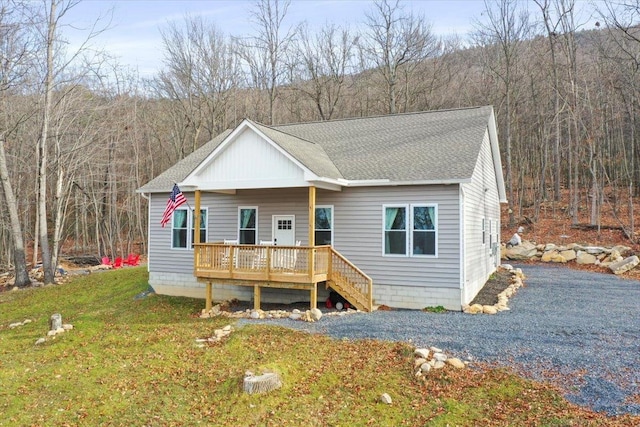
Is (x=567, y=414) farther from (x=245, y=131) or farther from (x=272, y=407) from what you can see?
(x=245, y=131)

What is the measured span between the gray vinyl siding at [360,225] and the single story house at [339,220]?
0.03 metres

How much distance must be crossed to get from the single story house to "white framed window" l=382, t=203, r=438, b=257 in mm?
27

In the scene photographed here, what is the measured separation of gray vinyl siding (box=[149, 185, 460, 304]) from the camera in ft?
37.1

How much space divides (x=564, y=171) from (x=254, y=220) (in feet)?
91.6

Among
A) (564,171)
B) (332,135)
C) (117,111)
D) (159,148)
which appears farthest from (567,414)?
(159,148)

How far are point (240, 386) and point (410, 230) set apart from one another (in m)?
6.65

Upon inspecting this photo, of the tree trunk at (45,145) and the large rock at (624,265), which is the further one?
the tree trunk at (45,145)

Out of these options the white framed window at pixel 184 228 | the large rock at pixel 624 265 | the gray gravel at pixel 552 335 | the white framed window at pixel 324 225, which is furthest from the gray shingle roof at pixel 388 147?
the large rock at pixel 624 265

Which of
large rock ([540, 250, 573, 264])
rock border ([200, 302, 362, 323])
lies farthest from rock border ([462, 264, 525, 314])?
large rock ([540, 250, 573, 264])

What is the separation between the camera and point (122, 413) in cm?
598

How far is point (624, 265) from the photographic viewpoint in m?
16.7

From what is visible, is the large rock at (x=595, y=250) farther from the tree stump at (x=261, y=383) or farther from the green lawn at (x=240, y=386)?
the tree stump at (x=261, y=383)

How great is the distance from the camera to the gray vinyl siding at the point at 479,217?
1196 centimetres

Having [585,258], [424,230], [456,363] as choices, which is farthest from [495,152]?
[456,363]
